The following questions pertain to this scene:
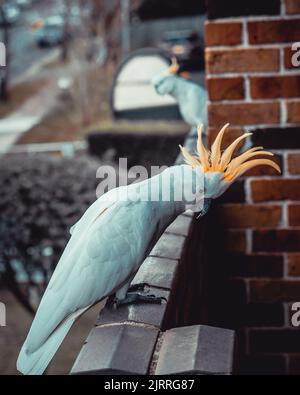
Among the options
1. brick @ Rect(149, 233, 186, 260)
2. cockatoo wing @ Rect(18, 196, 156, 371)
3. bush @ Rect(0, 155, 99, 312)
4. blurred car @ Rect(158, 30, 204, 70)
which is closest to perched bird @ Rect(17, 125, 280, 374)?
cockatoo wing @ Rect(18, 196, 156, 371)

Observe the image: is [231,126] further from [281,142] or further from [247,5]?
[247,5]

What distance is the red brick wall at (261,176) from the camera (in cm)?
202

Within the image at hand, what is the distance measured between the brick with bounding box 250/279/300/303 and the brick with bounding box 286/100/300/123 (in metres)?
0.51

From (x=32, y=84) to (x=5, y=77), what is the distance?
90.2 inches

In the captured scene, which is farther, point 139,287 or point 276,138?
point 276,138

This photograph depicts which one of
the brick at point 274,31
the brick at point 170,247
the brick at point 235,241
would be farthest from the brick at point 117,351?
the brick at point 274,31

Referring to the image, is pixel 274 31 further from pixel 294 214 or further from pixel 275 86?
pixel 294 214

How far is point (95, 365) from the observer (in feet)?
3.82

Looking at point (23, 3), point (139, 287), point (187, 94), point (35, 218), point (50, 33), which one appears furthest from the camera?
point (50, 33)

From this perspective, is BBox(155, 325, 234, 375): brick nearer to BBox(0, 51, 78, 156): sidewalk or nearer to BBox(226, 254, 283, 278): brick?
BBox(226, 254, 283, 278): brick

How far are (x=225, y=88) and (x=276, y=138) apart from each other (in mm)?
221

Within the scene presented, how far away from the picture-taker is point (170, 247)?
5.90ft

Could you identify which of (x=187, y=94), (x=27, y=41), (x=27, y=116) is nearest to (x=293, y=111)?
(x=187, y=94)

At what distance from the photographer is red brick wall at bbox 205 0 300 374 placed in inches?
79.7
